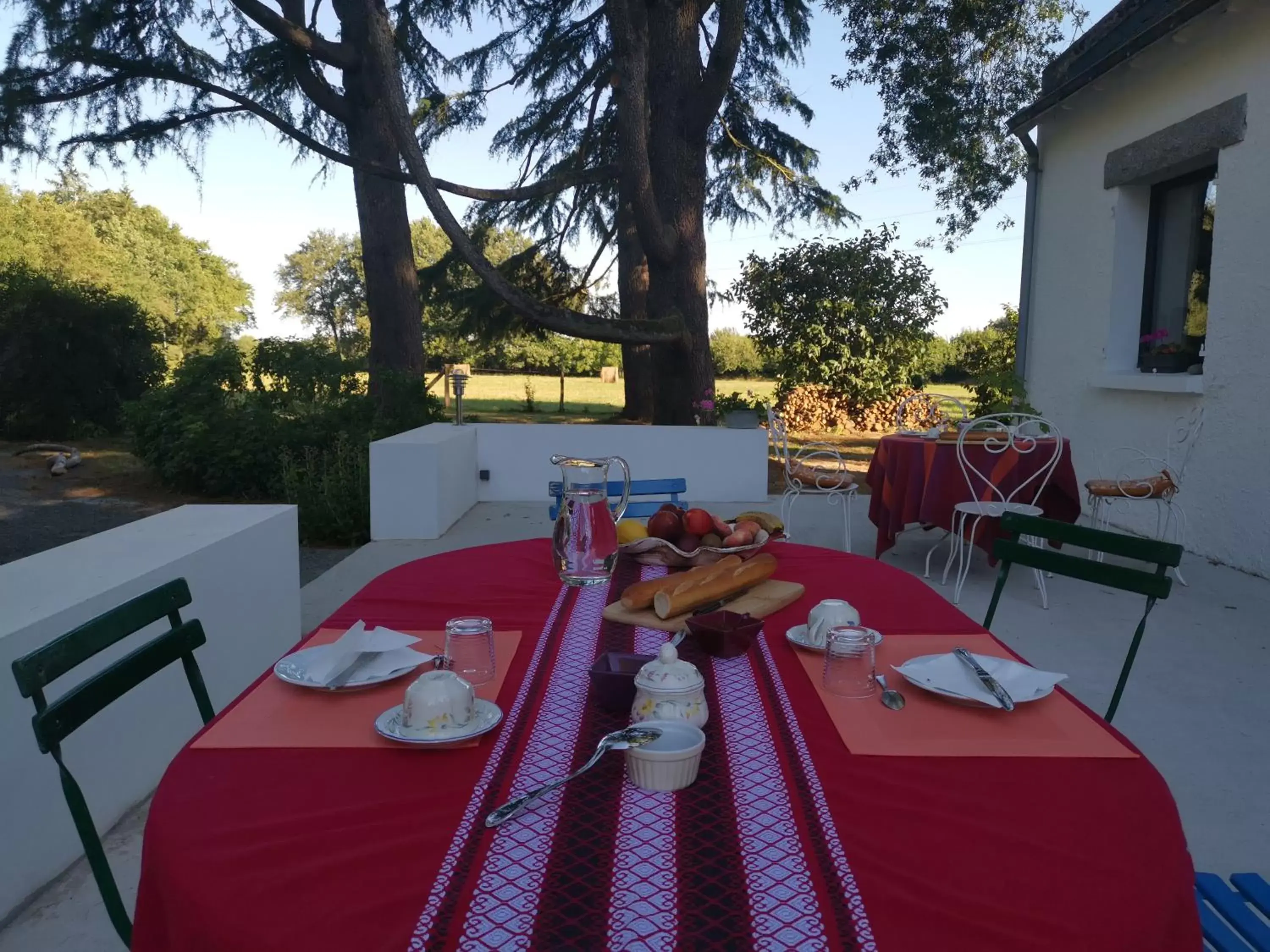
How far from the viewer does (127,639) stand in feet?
6.99

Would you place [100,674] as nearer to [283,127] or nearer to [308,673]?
[308,673]

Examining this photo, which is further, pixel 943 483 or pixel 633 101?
pixel 633 101

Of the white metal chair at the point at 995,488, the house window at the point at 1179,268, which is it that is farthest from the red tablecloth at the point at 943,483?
the house window at the point at 1179,268

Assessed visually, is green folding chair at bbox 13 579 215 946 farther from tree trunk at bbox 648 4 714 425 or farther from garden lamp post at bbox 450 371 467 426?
tree trunk at bbox 648 4 714 425

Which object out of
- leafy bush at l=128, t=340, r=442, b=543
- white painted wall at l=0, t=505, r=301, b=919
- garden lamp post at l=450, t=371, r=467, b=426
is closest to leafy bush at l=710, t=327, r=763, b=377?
leafy bush at l=128, t=340, r=442, b=543

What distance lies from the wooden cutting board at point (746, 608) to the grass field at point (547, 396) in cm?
956

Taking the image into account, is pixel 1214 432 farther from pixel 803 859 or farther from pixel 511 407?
pixel 511 407

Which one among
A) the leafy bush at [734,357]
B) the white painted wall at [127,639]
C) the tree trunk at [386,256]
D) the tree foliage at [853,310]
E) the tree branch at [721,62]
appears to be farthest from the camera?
the leafy bush at [734,357]

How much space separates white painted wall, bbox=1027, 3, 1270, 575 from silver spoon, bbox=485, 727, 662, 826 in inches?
185

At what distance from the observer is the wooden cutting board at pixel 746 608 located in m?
1.39

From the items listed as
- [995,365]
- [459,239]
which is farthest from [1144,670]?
[995,365]

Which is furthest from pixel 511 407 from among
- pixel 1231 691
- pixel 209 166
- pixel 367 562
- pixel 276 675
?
pixel 276 675

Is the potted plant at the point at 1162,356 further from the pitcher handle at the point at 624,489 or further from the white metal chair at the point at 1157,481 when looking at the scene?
the pitcher handle at the point at 624,489

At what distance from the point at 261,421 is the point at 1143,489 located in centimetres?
638
